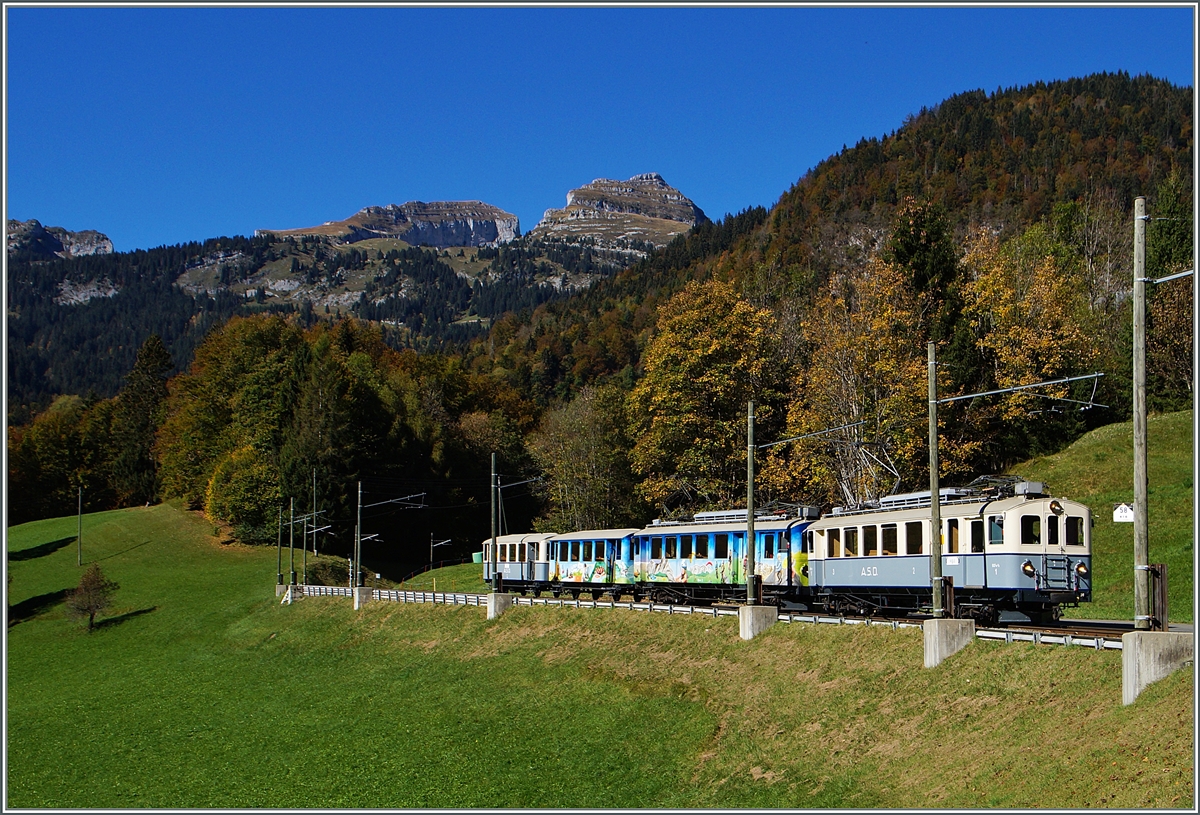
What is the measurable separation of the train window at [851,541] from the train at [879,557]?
4 cm

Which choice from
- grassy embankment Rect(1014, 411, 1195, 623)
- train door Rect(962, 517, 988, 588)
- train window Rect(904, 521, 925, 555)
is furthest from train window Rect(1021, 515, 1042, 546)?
grassy embankment Rect(1014, 411, 1195, 623)

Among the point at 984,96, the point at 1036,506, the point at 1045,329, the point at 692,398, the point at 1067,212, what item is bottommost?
the point at 1036,506

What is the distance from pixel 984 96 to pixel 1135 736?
190 metres

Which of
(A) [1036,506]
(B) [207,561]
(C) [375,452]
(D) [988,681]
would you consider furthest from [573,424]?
(D) [988,681]

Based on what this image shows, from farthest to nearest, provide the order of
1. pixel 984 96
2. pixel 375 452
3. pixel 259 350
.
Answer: pixel 984 96 < pixel 259 350 < pixel 375 452

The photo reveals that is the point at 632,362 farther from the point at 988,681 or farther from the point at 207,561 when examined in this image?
the point at 988,681

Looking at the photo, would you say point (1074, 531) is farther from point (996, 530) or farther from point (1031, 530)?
point (996, 530)

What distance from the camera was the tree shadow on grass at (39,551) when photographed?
286ft

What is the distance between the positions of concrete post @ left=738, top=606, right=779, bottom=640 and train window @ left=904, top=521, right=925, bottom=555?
4.27 m

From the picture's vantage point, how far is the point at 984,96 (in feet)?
618

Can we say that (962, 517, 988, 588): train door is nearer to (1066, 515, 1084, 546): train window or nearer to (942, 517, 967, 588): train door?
(942, 517, 967, 588): train door

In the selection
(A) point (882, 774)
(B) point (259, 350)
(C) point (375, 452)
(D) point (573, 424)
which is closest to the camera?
(A) point (882, 774)

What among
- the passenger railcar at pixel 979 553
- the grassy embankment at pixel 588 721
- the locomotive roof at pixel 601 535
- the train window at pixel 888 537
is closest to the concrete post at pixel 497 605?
the grassy embankment at pixel 588 721

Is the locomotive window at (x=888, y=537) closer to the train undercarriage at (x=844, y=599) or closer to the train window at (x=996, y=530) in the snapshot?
the train undercarriage at (x=844, y=599)
